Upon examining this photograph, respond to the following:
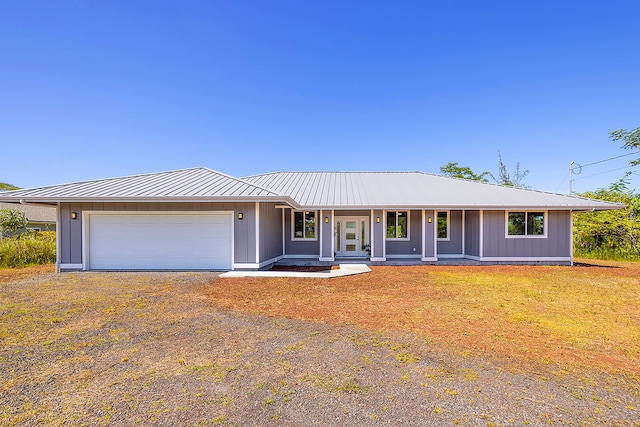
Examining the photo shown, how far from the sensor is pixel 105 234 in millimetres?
10148

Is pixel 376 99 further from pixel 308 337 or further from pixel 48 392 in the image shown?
pixel 48 392

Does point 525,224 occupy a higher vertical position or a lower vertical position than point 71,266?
higher

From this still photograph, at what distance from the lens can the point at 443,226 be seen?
1365cm

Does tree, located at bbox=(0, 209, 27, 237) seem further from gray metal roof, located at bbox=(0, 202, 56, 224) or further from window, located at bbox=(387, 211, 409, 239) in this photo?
window, located at bbox=(387, 211, 409, 239)

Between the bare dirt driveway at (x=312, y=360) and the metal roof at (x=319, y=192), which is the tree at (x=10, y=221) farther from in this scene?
the bare dirt driveway at (x=312, y=360)

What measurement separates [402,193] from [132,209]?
10.7 meters

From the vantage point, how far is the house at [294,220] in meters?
10.0

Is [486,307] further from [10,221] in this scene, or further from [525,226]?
[10,221]

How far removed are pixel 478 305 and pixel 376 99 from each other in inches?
622

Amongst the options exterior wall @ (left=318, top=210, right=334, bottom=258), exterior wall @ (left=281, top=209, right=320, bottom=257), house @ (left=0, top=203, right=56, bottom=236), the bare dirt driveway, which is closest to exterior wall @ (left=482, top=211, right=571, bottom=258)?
the bare dirt driveway

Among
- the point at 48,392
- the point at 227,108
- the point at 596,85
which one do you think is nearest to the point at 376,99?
the point at 227,108

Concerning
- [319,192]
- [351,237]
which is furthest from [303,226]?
[351,237]

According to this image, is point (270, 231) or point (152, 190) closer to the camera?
point (152, 190)

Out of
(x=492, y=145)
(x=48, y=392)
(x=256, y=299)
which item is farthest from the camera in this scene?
(x=492, y=145)
